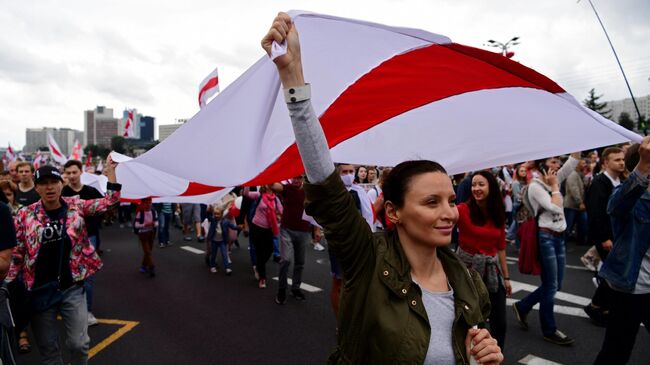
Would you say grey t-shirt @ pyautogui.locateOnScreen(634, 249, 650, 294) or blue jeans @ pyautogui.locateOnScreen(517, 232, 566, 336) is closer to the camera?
grey t-shirt @ pyautogui.locateOnScreen(634, 249, 650, 294)

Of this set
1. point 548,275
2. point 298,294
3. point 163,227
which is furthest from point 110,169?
point 163,227

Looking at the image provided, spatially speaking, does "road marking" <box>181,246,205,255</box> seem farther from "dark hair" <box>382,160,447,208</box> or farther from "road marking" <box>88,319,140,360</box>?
"dark hair" <box>382,160,447,208</box>

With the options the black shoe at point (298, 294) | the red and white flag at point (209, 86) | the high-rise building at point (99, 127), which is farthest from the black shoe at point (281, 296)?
the high-rise building at point (99, 127)

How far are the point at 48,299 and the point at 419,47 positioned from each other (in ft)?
11.0

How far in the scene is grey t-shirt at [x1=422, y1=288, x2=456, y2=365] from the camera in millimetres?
1503

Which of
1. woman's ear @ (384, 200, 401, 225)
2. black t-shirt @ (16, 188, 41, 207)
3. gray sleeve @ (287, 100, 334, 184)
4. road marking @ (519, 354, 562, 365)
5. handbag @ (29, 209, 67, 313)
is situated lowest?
road marking @ (519, 354, 562, 365)

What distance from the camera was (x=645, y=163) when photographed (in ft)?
8.36

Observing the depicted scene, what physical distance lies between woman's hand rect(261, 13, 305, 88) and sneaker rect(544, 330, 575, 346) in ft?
14.5

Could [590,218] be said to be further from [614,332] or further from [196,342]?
[196,342]

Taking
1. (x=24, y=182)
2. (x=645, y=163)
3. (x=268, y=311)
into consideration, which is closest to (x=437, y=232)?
(x=645, y=163)

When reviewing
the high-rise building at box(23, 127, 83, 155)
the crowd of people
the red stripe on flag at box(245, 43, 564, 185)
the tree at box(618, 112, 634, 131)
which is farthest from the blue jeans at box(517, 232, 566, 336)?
the high-rise building at box(23, 127, 83, 155)

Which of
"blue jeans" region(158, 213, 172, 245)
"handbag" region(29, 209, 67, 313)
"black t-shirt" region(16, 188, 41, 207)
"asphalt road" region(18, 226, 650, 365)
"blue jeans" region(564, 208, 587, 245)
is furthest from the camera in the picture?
"blue jeans" region(158, 213, 172, 245)

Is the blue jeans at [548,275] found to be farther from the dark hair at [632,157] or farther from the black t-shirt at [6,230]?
the black t-shirt at [6,230]

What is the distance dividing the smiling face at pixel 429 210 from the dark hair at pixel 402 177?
0.02 meters
